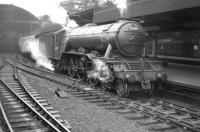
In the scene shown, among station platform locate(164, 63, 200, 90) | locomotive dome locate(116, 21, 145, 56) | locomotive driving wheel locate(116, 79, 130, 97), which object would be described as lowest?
locomotive driving wheel locate(116, 79, 130, 97)

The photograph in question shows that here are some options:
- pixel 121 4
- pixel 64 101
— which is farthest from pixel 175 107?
pixel 121 4

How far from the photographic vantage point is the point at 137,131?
19.6 ft

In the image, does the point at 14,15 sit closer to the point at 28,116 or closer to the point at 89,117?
the point at 28,116

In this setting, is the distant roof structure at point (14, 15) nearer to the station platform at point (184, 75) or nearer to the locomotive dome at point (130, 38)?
the station platform at point (184, 75)

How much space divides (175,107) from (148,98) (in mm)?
1711

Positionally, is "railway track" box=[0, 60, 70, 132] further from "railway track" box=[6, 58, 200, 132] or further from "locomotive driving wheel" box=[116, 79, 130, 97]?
"locomotive driving wheel" box=[116, 79, 130, 97]

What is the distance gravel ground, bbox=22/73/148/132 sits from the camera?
20.1 feet

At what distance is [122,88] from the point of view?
9648 mm

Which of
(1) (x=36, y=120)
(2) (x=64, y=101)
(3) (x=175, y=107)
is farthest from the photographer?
(2) (x=64, y=101)

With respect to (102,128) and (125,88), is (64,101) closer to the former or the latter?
(125,88)

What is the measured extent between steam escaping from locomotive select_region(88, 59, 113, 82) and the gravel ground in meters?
1.57

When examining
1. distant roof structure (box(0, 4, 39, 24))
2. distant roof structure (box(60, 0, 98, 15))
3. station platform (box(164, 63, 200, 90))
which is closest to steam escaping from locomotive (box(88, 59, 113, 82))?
station platform (box(164, 63, 200, 90))

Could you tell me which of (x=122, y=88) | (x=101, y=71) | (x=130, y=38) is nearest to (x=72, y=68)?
(x=101, y=71)

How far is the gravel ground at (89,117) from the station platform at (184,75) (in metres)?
3.16
